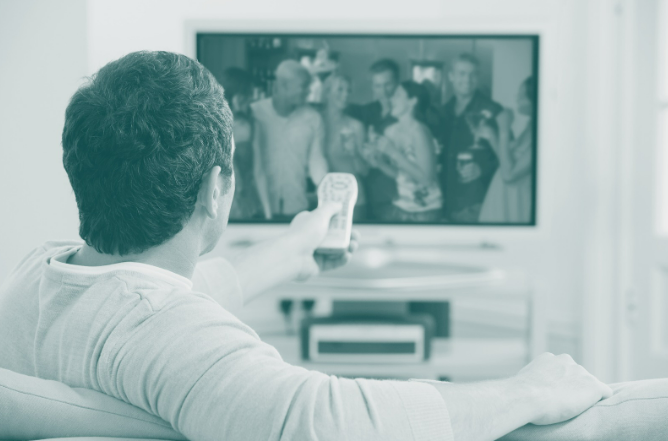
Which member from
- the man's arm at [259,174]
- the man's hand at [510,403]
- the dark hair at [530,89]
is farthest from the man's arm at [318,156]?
the man's hand at [510,403]

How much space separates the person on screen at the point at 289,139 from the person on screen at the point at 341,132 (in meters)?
0.02

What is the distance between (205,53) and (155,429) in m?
1.37

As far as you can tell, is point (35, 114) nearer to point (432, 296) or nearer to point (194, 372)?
point (432, 296)

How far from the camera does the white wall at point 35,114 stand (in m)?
1.70

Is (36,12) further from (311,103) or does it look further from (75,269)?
(75,269)

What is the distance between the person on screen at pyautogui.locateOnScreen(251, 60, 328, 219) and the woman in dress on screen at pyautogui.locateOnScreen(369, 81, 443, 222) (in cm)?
16

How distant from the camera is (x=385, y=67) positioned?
70.5 inches

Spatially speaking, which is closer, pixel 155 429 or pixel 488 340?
pixel 155 429

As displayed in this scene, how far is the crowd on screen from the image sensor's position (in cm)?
179

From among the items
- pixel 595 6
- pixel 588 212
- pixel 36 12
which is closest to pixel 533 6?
pixel 595 6

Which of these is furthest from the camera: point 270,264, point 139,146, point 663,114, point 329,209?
point 663,114

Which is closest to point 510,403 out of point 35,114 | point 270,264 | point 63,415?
point 63,415

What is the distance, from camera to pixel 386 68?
1790 mm

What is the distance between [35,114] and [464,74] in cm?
111
